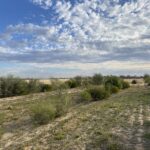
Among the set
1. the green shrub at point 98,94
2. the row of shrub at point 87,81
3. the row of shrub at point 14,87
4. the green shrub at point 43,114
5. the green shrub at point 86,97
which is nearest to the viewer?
the green shrub at point 43,114

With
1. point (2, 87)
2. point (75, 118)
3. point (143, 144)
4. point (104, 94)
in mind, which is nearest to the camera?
point (143, 144)

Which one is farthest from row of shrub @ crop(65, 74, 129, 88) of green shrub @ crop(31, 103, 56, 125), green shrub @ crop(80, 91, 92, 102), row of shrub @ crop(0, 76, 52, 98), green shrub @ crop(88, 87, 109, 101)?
green shrub @ crop(31, 103, 56, 125)

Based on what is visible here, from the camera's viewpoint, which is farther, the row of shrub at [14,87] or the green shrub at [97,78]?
the green shrub at [97,78]

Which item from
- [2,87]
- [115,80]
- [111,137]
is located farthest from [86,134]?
[115,80]

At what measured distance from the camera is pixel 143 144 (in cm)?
1220

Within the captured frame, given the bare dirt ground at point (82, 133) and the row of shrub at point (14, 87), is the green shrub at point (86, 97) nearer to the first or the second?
the bare dirt ground at point (82, 133)

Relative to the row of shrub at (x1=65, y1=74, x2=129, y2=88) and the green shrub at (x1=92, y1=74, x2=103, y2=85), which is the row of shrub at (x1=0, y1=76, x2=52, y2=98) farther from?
the green shrub at (x1=92, y1=74, x2=103, y2=85)

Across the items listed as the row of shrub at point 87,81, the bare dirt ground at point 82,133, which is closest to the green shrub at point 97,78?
the row of shrub at point 87,81

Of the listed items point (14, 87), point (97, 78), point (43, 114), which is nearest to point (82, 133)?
point (43, 114)

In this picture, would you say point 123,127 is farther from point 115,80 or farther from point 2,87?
point 115,80

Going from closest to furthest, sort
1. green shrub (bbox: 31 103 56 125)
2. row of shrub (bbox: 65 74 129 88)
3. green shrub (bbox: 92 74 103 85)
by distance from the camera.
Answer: green shrub (bbox: 31 103 56 125), row of shrub (bbox: 65 74 129 88), green shrub (bbox: 92 74 103 85)

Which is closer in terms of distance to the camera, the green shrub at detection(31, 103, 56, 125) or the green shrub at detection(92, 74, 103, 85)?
the green shrub at detection(31, 103, 56, 125)

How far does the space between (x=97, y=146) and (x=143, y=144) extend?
170 centimetres

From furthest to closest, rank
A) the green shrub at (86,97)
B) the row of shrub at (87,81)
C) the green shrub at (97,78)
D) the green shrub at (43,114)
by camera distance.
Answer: the green shrub at (97,78), the row of shrub at (87,81), the green shrub at (86,97), the green shrub at (43,114)
